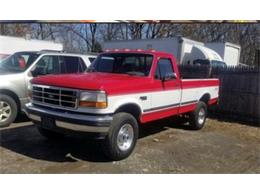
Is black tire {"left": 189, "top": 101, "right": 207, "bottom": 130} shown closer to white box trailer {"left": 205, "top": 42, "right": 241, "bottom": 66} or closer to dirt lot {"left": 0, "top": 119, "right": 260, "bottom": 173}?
dirt lot {"left": 0, "top": 119, "right": 260, "bottom": 173}

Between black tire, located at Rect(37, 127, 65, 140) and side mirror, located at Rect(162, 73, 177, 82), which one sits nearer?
black tire, located at Rect(37, 127, 65, 140)

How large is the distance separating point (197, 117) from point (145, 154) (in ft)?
9.27

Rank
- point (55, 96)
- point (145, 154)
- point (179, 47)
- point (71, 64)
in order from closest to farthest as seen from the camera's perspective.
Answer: point (55, 96) < point (145, 154) < point (71, 64) < point (179, 47)

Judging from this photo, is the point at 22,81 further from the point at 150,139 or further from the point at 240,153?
the point at 240,153

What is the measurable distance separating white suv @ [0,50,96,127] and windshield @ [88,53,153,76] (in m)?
2.04

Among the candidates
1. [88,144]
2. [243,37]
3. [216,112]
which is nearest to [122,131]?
[88,144]

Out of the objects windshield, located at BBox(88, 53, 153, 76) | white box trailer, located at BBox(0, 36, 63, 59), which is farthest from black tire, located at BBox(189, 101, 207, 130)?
white box trailer, located at BBox(0, 36, 63, 59)

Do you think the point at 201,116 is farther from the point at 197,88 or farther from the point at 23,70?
the point at 23,70

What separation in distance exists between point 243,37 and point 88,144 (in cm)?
3233

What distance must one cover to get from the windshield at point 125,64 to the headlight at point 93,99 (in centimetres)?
148

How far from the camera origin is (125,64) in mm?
6402

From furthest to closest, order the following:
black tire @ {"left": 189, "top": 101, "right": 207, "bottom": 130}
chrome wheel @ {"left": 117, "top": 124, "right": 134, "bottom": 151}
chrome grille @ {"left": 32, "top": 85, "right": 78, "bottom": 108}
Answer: black tire @ {"left": 189, "top": 101, "right": 207, "bottom": 130} → chrome wheel @ {"left": 117, "top": 124, "right": 134, "bottom": 151} → chrome grille @ {"left": 32, "top": 85, "right": 78, "bottom": 108}

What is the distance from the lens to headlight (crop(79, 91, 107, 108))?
477 cm

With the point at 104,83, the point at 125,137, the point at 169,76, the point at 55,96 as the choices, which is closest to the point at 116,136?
the point at 125,137
